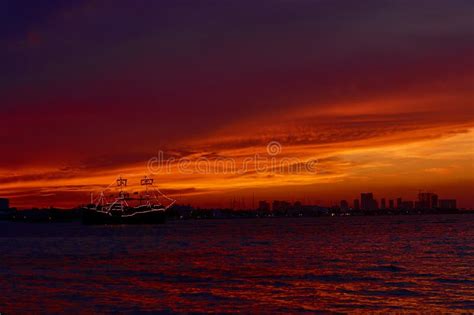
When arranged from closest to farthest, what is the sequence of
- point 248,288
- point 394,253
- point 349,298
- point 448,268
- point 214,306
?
point 214,306, point 349,298, point 248,288, point 448,268, point 394,253

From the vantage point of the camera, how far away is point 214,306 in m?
30.9

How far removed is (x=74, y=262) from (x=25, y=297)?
23.9m

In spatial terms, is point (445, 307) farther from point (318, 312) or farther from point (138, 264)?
point (138, 264)

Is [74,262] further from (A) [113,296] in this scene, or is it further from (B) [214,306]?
(B) [214,306]

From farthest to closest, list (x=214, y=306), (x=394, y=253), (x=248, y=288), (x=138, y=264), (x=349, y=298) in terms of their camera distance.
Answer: (x=394, y=253), (x=138, y=264), (x=248, y=288), (x=349, y=298), (x=214, y=306)

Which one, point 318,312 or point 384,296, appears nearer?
point 318,312

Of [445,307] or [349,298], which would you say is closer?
[445,307]

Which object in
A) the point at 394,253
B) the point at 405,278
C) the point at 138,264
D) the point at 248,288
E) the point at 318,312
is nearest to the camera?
the point at 318,312

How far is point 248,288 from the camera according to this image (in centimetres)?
3747

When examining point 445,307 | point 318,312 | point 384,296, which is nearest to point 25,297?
point 318,312

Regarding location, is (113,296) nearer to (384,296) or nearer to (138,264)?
(384,296)

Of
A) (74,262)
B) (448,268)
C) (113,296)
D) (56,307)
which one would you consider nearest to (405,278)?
(448,268)

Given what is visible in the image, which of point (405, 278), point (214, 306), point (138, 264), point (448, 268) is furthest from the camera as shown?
point (138, 264)

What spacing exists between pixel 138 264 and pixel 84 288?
17.7m
